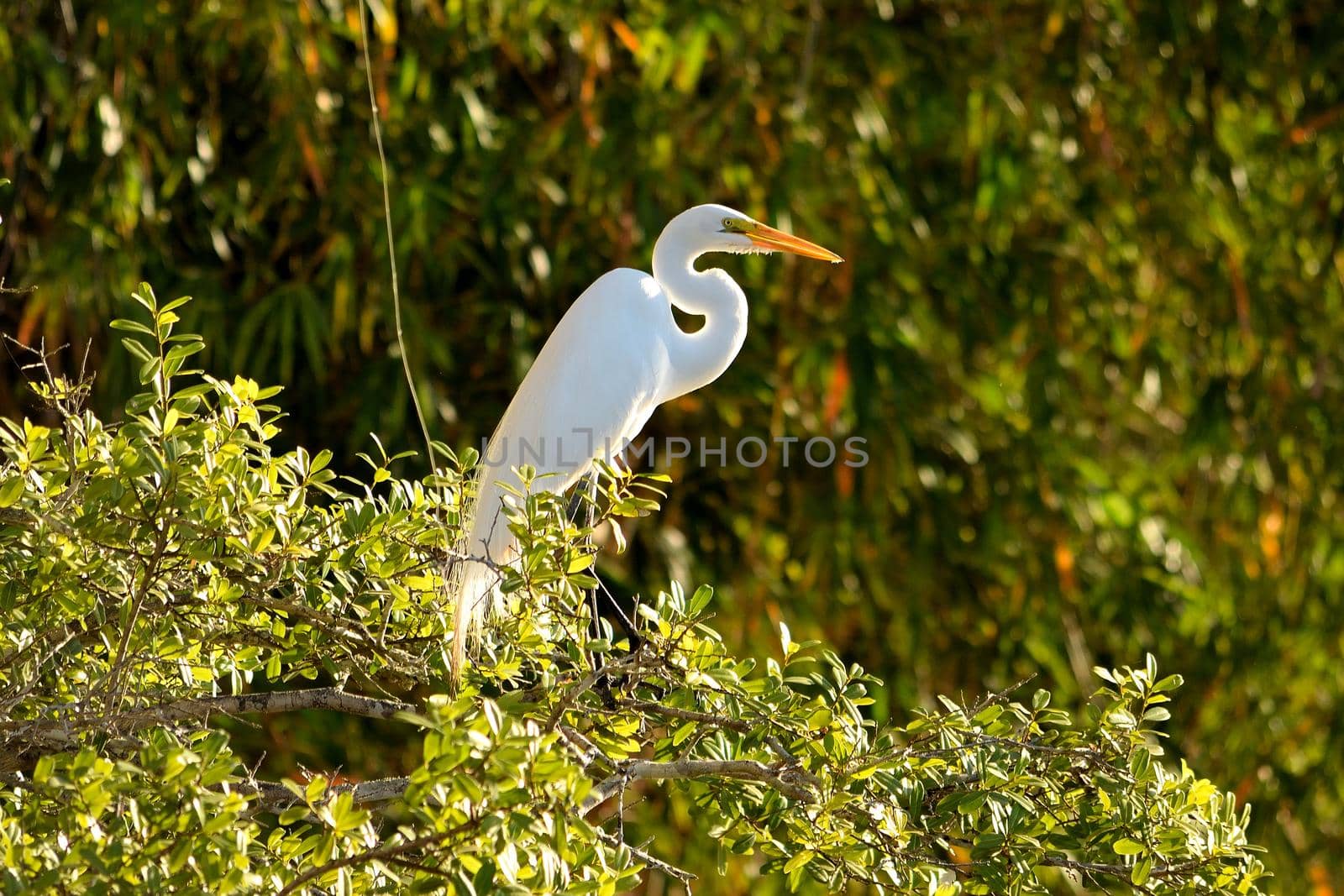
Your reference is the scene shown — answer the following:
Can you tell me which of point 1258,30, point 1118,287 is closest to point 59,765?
point 1118,287

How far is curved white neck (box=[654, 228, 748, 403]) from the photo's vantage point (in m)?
1.88

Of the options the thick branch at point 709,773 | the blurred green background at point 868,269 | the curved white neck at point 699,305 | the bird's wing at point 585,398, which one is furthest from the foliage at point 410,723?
the blurred green background at point 868,269

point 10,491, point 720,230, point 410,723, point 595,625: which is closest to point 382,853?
point 410,723

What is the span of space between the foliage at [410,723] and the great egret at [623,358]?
501 mm

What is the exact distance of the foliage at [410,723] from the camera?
3.09 ft

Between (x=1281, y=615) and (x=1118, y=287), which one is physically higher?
(x=1118, y=287)

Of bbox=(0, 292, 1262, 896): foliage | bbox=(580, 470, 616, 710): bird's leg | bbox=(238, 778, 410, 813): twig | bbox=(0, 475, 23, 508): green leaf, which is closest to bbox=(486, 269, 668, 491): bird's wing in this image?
bbox=(580, 470, 616, 710): bird's leg

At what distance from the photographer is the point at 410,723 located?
3.81 feet

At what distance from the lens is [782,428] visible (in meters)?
3.04

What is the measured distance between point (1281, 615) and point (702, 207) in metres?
2.13

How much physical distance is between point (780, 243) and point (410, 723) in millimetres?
954

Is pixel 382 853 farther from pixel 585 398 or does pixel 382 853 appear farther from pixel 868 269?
pixel 868 269

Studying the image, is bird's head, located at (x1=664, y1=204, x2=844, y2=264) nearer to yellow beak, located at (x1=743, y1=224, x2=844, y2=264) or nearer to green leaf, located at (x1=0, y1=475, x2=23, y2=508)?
yellow beak, located at (x1=743, y1=224, x2=844, y2=264)

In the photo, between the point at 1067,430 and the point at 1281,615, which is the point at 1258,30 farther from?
the point at 1281,615
